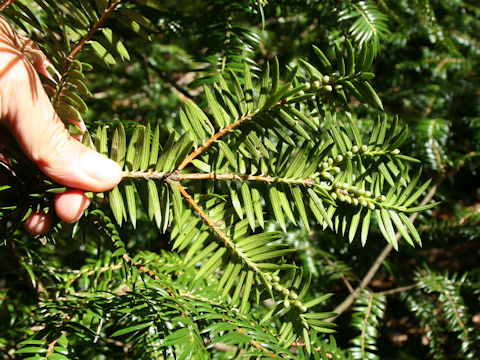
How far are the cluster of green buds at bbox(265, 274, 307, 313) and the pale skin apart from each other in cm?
31

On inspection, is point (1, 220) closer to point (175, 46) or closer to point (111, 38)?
point (111, 38)

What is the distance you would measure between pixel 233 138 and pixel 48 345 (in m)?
0.52

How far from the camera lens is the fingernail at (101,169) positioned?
0.54m

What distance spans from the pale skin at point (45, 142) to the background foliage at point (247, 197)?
0.03 metres

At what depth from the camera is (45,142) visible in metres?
0.55

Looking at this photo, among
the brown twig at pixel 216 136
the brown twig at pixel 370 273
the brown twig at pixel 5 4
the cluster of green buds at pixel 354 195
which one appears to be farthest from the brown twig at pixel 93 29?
the brown twig at pixel 370 273

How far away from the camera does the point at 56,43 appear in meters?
0.54

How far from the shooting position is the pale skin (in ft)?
1.73

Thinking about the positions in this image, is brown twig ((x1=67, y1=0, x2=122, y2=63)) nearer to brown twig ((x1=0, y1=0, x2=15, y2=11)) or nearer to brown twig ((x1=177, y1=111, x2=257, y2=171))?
brown twig ((x1=0, y1=0, x2=15, y2=11))

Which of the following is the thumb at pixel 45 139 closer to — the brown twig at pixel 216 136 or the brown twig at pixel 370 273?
the brown twig at pixel 216 136

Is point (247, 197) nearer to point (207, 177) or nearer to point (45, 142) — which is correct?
point (207, 177)

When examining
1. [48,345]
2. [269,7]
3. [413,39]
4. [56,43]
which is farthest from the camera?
[413,39]

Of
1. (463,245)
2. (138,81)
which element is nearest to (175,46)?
(138,81)

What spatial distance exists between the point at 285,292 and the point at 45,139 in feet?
1.52
